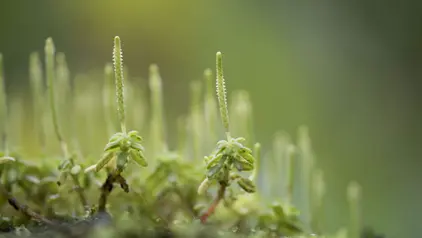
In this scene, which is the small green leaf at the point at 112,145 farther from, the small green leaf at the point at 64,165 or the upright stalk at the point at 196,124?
the upright stalk at the point at 196,124

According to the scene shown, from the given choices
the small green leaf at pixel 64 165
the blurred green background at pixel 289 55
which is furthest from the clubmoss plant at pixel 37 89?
the blurred green background at pixel 289 55

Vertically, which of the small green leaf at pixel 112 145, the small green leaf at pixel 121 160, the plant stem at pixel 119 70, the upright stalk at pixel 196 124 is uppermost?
the upright stalk at pixel 196 124

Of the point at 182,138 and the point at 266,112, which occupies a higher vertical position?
the point at 266,112

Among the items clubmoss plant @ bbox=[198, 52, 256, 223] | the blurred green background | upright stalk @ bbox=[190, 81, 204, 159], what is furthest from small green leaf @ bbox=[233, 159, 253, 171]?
the blurred green background

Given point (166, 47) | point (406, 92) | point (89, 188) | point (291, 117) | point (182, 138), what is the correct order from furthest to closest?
point (166, 47) → point (406, 92) → point (291, 117) → point (182, 138) → point (89, 188)

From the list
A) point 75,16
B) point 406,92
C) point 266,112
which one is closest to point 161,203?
point 266,112

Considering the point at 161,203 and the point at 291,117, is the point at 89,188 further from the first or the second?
the point at 291,117

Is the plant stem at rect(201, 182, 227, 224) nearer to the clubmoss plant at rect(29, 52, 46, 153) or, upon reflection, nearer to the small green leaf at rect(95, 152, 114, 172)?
the small green leaf at rect(95, 152, 114, 172)
